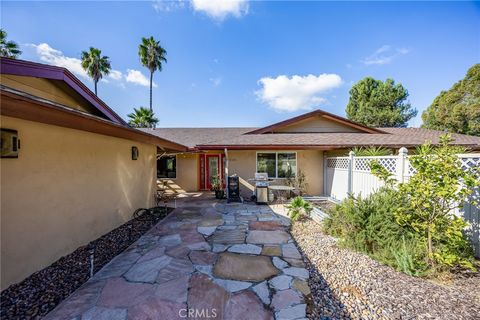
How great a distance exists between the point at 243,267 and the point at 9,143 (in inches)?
155

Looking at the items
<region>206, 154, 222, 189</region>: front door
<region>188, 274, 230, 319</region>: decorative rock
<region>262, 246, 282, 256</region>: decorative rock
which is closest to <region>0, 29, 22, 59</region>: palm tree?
<region>206, 154, 222, 189</region>: front door

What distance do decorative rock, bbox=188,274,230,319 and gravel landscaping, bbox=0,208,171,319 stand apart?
5.45ft

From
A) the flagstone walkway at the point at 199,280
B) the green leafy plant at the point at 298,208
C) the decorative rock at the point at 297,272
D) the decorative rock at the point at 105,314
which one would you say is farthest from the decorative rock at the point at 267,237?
the decorative rock at the point at 105,314

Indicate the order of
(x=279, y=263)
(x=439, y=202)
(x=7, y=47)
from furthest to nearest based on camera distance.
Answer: (x=7, y=47) < (x=279, y=263) < (x=439, y=202)

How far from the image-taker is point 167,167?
440 inches

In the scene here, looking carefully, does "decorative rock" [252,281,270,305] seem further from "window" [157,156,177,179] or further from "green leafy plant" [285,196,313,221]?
"window" [157,156,177,179]

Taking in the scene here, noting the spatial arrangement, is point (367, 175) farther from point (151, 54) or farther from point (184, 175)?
point (151, 54)

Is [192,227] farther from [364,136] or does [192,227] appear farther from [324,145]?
[364,136]

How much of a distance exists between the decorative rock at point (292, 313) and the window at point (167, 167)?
972 cm

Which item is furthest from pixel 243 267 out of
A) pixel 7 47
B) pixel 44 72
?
pixel 7 47

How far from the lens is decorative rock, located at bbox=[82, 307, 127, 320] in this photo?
2.22 metres

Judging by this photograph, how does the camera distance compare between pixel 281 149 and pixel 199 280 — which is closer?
pixel 199 280

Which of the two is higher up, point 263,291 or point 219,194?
point 219,194

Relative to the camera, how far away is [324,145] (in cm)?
827
